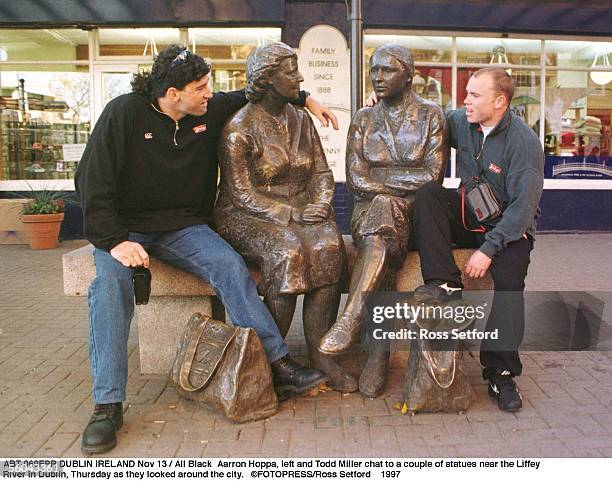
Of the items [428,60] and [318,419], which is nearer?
[318,419]

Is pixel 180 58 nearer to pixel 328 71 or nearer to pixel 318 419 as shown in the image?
pixel 318 419

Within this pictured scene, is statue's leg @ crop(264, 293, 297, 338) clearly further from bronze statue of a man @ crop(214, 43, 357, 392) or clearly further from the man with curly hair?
the man with curly hair

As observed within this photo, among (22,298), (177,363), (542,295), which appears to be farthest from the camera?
(22,298)

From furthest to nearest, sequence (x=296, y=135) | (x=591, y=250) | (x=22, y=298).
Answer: (x=591, y=250) → (x=22, y=298) → (x=296, y=135)

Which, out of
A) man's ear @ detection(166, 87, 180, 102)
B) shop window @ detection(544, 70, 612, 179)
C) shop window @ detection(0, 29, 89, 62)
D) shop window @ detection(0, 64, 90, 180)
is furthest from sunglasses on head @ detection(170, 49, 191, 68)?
shop window @ detection(544, 70, 612, 179)

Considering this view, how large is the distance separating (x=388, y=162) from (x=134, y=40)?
748cm

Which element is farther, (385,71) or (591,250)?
Answer: (591,250)

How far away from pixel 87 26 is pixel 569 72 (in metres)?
7.71

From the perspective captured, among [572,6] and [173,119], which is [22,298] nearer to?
[173,119]

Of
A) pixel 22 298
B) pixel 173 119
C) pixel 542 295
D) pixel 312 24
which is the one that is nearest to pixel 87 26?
pixel 312 24

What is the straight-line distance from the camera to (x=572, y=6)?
10703 mm

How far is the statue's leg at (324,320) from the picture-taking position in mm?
3848

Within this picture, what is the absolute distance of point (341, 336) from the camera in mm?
3473

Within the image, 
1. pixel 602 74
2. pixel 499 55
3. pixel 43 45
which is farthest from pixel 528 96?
pixel 43 45
